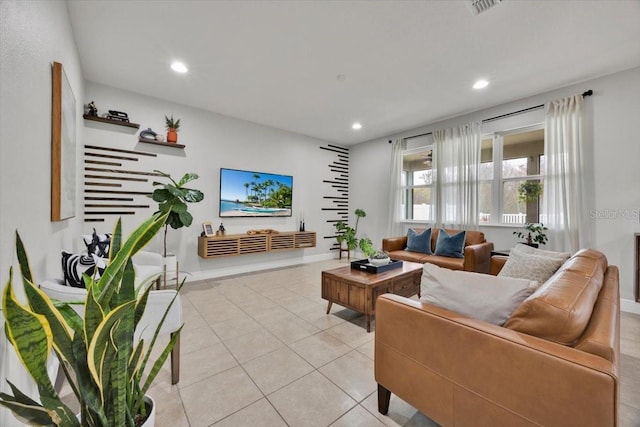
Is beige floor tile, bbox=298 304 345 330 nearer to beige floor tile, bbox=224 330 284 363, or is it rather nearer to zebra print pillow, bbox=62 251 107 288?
beige floor tile, bbox=224 330 284 363

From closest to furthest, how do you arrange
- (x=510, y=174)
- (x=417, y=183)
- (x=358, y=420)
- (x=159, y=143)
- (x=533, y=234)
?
(x=358, y=420)
(x=533, y=234)
(x=159, y=143)
(x=510, y=174)
(x=417, y=183)

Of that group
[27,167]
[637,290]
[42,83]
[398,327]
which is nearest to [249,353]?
[398,327]

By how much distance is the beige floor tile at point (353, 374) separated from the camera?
5.21 feet

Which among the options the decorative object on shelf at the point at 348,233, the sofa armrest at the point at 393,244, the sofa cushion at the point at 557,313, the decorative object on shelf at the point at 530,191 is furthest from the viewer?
the decorative object on shelf at the point at 348,233

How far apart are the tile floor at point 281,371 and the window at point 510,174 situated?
1658mm

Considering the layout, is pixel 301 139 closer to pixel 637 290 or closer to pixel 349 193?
pixel 349 193

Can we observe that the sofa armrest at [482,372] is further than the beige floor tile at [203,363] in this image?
No

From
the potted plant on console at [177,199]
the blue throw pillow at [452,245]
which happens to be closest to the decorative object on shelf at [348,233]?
the blue throw pillow at [452,245]

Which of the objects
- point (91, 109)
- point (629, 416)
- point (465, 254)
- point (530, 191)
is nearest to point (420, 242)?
point (465, 254)

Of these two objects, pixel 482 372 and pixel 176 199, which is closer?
pixel 482 372

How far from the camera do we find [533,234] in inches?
139

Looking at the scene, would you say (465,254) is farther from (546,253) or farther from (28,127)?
(28,127)

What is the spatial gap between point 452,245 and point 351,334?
2.34 m

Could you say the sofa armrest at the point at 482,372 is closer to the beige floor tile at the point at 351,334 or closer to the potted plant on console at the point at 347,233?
the beige floor tile at the point at 351,334
